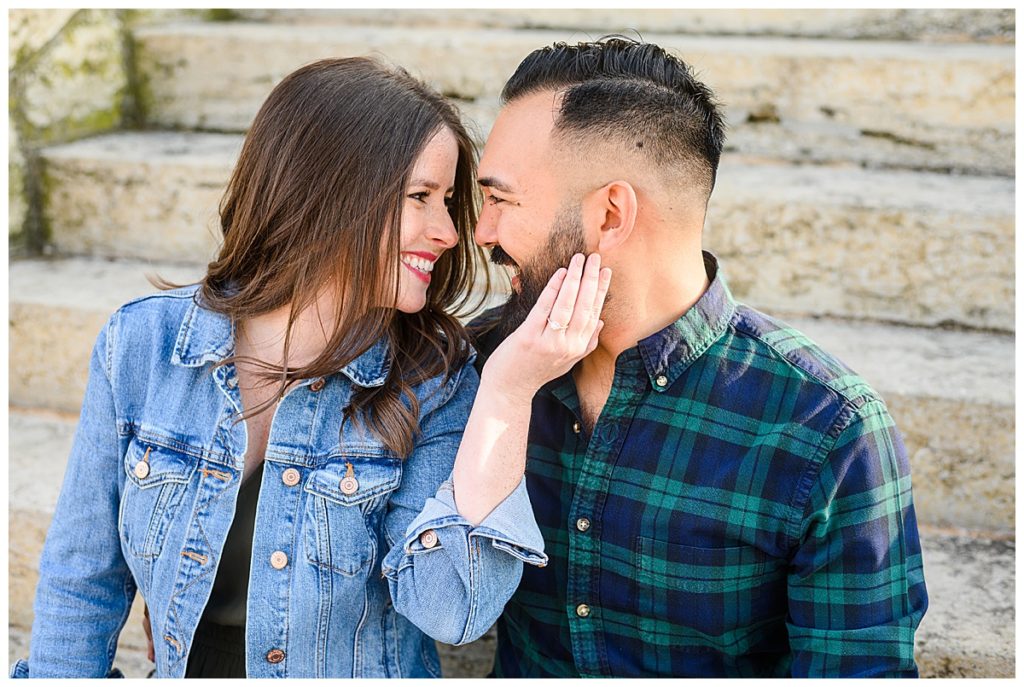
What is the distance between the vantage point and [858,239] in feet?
7.61

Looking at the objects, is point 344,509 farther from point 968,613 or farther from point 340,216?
point 968,613

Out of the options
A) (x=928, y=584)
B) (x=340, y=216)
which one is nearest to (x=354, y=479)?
(x=340, y=216)

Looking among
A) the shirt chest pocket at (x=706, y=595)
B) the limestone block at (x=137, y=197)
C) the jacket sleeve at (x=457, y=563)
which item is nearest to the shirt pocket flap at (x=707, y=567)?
the shirt chest pocket at (x=706, y=595)

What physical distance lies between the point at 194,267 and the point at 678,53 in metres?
1.45

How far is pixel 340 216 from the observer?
1575 mm

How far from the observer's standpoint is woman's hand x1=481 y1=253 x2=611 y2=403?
57.4 inches

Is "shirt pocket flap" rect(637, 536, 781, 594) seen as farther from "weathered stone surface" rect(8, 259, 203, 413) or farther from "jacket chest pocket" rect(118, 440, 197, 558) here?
"weathered stone surface" rect(8, 259, 203, 413)

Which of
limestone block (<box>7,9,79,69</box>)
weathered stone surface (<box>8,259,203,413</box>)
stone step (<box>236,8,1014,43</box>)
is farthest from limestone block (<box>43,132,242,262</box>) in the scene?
stone step (<box>236,8,1014,43</box>)

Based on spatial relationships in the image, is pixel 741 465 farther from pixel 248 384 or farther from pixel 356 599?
pixel 248 384

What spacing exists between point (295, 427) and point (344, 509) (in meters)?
0.16

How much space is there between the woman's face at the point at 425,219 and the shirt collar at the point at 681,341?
1.24 feet

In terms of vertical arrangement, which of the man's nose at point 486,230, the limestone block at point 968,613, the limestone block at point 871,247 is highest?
the man's nose at point 486,230

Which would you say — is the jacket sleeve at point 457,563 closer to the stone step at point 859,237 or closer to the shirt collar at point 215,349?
the shirt collar at point 215,349

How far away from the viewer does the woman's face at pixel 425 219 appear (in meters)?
1.60
